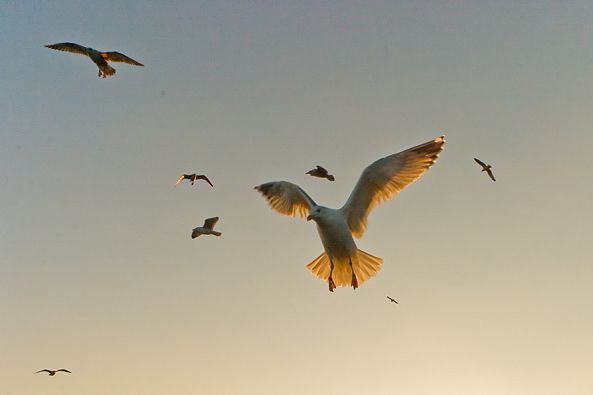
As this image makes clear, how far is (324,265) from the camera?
1494 cm

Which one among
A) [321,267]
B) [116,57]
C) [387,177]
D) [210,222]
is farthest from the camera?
[321,267]

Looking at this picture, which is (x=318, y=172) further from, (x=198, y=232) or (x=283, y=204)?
(x=198, y=232)

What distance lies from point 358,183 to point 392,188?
74 centimetres

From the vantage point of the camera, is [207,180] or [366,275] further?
[366,275]

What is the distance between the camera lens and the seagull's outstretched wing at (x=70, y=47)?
12.4m

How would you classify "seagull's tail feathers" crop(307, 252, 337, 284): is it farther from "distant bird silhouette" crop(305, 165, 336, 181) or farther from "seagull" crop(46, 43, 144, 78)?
"seagull" crop(46, 43, 144, 78)

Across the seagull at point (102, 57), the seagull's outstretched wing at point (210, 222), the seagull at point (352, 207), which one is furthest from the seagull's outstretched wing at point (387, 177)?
the seagull at point (102, 57)

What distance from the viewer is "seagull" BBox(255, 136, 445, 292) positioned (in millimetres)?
13359

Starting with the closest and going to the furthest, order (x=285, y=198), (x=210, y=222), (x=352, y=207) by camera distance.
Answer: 1. (x=210, y=222)
2. (x=352, y=207)
3. (x=285, y=198)

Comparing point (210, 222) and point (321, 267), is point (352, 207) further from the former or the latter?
point (210, 222)

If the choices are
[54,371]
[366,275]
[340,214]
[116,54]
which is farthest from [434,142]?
→ [54,371]

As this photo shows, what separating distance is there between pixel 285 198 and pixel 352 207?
67.6 inches

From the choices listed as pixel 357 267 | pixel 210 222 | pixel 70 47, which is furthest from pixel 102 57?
pixel 357 267

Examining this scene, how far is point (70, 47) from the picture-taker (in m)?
12.5
